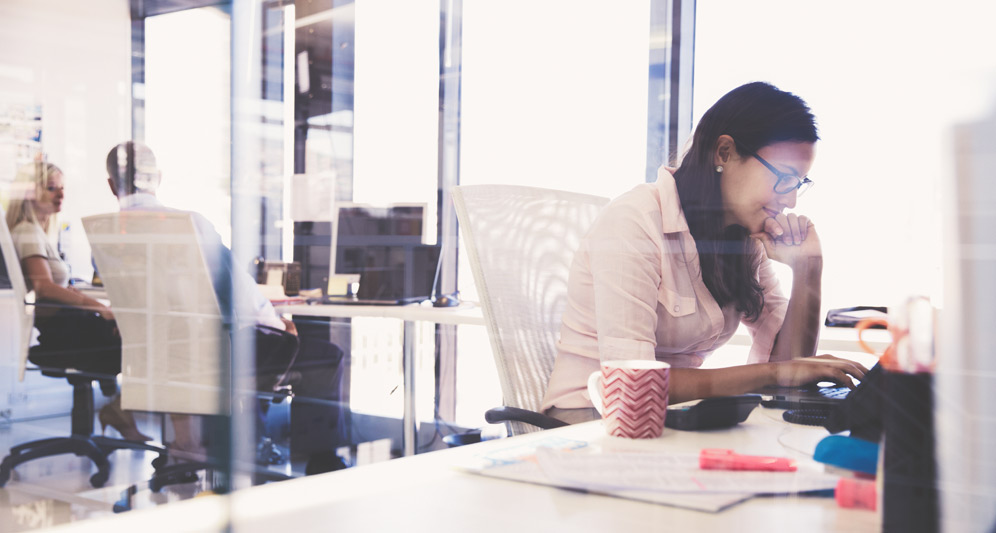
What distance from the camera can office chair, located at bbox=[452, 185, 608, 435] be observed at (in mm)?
1412

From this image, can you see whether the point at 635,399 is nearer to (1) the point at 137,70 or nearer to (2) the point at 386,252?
(2) the point at 386,252

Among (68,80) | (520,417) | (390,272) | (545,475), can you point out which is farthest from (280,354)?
(545,475)

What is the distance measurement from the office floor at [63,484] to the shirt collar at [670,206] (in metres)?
1.78

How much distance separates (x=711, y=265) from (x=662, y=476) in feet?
2.73

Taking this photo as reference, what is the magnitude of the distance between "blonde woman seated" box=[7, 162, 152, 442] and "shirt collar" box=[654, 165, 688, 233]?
201cm

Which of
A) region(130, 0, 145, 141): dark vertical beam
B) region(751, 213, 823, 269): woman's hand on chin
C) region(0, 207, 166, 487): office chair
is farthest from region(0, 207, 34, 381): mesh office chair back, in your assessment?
region(751, 213, 823, 269): woman's hand on chin

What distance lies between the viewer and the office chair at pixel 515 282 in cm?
141

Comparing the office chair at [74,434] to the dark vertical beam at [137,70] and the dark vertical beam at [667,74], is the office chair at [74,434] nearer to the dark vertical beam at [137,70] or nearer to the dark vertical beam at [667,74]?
the dark vertical beam at [137,70]

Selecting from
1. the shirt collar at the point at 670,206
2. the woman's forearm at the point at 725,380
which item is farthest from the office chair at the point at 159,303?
the woman's forearm at the point at 725,380

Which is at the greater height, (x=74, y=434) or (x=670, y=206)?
(x=670, y=206)

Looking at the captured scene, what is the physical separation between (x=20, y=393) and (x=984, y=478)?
3030 mm

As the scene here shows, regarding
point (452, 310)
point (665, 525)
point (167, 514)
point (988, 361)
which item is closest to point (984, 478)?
point (988, 361)

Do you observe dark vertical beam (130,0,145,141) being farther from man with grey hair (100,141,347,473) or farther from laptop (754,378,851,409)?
laptop (754,378,851,409)

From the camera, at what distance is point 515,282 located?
144 cm
